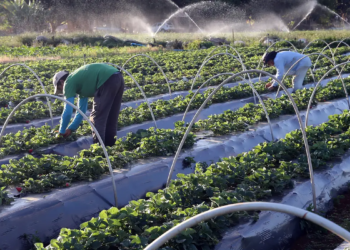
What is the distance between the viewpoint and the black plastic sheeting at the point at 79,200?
14.9 feet

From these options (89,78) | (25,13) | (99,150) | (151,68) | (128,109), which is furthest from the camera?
(25,13)

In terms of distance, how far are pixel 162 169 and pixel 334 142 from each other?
265cm

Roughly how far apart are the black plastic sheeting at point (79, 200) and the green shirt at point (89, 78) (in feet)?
4.60

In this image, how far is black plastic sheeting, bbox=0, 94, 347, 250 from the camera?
455cm

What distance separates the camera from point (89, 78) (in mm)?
6652

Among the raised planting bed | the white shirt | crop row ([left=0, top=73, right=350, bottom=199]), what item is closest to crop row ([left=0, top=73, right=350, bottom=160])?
crop row ([left=0, top=73, right=350, bottom=199])

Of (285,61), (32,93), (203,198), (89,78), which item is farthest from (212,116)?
(32,93)

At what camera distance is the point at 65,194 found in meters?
5.12

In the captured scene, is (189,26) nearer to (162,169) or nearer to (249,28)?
(249,28)

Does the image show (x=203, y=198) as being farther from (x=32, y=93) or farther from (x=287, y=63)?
(x=32, y=93)

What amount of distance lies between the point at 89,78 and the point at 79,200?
7.25 ft

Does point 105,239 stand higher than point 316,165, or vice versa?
point 105,239

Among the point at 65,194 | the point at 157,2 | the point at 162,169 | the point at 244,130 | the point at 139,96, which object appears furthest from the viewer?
the point at 157,2

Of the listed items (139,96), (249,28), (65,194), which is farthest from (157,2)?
(65,194)
